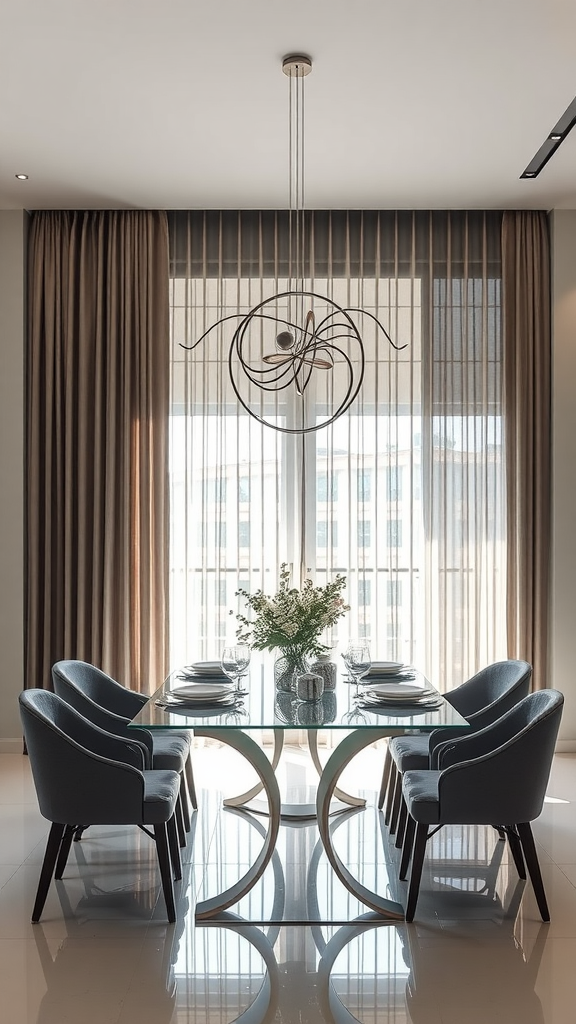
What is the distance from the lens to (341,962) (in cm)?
272

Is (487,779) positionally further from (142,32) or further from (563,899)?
(142,32)

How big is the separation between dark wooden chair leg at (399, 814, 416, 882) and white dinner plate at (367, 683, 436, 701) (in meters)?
0.45

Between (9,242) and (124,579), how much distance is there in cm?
203

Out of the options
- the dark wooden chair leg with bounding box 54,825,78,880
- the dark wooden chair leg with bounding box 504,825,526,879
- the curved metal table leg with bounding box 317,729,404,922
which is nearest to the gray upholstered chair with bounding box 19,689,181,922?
the dark wooden chair leg with bounding box 54,825,78,880

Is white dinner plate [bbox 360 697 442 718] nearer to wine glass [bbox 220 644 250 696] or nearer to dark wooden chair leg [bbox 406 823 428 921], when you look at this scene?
dark wooden chair leg [bbox 406 823 428 921]

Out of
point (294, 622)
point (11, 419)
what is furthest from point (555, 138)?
point (11, 419)

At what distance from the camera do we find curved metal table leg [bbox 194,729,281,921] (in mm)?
3012

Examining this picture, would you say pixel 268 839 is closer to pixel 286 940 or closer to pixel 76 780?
pixel 286 940

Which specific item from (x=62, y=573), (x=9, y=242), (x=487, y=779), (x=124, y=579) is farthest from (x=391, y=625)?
(x=9, y=242)

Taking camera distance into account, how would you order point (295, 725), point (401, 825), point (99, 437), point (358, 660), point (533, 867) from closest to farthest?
point (295, 725) < point (533, 867) < point (358, 660) < point (401, 825) < point (99, 437)

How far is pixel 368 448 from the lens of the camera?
516 centimetres

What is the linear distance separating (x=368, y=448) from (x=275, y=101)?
2043 mm

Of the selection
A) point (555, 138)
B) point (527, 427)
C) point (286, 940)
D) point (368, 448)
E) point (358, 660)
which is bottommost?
point (286, 940)

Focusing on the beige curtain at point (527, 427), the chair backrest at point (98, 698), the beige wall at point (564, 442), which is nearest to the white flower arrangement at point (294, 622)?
the chair backrest at point (98, 698)
